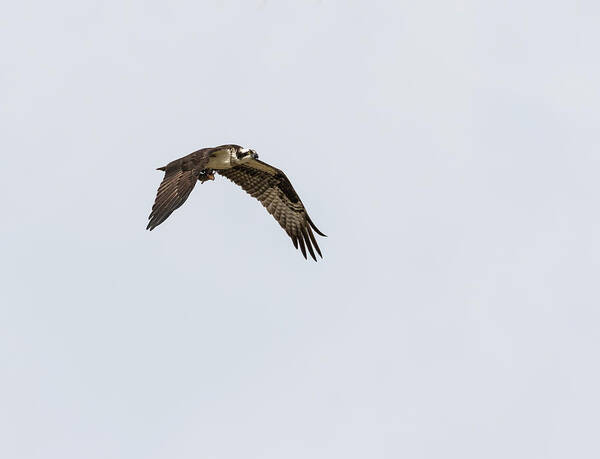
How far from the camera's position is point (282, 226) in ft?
107

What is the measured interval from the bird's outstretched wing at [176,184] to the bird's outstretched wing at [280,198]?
3.28 meters

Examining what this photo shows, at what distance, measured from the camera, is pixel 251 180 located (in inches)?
1259

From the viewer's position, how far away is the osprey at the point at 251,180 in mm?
27344

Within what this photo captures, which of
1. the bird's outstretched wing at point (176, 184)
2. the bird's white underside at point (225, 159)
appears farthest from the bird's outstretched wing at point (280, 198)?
the bird's outstretched wing at point (176, 184)

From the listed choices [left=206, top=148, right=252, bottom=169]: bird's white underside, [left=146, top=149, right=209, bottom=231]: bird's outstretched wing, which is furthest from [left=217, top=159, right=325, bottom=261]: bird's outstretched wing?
[left=146, top=149, right=209, bottom=231]: bird's outstretched wing

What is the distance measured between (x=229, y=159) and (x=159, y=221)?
4840 mm

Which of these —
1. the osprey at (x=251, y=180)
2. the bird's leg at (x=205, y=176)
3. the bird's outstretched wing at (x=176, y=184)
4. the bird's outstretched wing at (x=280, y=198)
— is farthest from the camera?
the bird's outstretched wing at (x=280, y=198)

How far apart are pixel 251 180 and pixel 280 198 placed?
942mm

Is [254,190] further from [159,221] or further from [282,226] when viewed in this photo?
[159,221]

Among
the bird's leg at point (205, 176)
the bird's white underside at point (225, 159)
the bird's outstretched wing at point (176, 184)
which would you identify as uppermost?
the bird's white underside at point (225, 159)

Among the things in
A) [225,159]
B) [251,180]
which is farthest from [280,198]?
[225,159]

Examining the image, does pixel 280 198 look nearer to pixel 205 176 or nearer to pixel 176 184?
pixel 205 176

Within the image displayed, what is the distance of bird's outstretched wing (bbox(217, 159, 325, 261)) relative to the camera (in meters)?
31.8

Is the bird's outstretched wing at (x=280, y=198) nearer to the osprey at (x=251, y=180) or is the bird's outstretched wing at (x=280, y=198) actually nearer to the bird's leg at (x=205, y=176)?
the osprey at (x=251, y=180)
